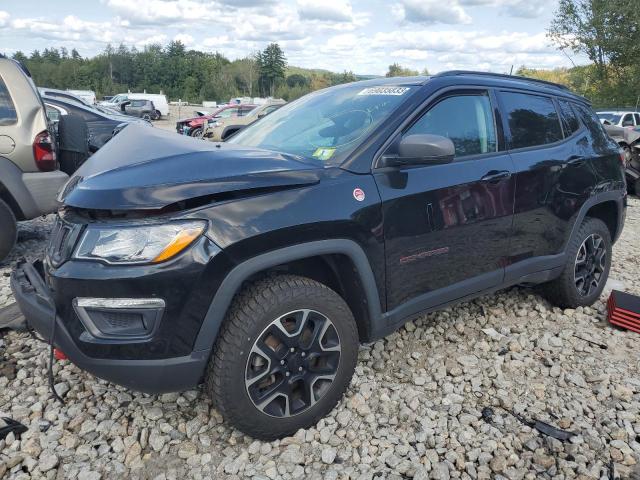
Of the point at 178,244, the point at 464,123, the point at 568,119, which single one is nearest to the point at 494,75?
the point at 464,123

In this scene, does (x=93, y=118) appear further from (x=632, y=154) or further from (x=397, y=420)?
(x=632, y=154)

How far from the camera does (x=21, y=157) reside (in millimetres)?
4605

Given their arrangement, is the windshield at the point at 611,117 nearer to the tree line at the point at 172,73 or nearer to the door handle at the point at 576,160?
the door handle at the point at 576,160

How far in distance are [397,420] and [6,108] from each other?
4474 mm

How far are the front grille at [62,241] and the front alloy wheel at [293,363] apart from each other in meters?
0.91

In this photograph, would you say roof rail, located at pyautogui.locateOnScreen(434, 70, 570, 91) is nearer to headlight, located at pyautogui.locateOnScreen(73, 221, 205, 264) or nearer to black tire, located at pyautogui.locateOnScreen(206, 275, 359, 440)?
black tire, located at pyautogui.locateOnScreen(206, 275, 359, 440)

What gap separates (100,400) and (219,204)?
1.44 metres

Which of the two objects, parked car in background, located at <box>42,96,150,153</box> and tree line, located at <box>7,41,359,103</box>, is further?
tree line, located at <box>7,41,359,103</box>

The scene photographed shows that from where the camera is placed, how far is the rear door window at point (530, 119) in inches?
132

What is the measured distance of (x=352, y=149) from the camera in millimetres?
2600

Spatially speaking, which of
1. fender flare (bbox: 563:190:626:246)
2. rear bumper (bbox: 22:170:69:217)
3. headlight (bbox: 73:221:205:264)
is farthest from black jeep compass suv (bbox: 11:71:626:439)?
rear bumper (bbox: 22:170:69:217)

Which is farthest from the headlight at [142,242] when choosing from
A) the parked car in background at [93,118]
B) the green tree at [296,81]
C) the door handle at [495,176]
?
the green tree at [296,81]

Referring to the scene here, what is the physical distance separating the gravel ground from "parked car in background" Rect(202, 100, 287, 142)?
5.90 ft

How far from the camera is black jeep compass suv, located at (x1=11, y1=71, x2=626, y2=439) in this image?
6.79ft
